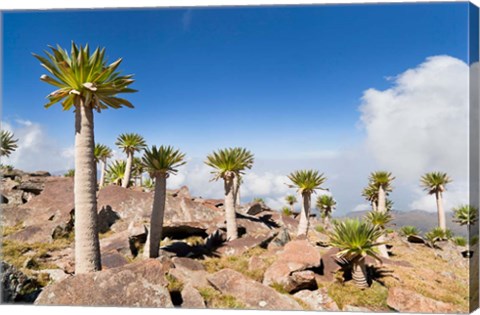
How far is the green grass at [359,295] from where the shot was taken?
21.0ft

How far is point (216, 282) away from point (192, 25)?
5.52 metres

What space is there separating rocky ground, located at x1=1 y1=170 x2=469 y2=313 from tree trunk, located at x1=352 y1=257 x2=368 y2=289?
7.1 inches

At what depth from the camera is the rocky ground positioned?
19.2ft

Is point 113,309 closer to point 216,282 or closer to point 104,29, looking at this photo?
point 216,282

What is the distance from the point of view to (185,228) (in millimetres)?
12969

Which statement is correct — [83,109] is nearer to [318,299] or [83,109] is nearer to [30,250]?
[30,250]

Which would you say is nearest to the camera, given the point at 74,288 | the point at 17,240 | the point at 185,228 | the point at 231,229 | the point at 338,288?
the point at 74,288

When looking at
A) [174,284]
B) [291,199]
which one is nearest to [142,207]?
[174,284]

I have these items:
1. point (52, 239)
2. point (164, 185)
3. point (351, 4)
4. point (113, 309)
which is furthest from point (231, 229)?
point (351, 4)

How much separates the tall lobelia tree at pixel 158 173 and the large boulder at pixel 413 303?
6.69 m

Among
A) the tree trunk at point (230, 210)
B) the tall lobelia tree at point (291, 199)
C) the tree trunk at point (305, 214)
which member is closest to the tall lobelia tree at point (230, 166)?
the tree trunk at point (230, 210)

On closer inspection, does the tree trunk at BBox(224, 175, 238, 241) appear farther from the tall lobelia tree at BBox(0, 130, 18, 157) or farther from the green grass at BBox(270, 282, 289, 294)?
the tall lobelia tree at BBox(0, 130, 18, 157)

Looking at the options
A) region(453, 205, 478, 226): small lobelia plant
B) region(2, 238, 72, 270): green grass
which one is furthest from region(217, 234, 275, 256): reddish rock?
region(453, 205, 478, 226): small lobelia plant

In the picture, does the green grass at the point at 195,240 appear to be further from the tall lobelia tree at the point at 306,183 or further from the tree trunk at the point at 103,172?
the tree trunk at the point at 103,172
